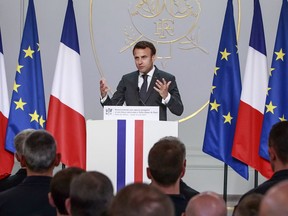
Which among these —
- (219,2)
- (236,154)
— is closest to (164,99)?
(236,154)

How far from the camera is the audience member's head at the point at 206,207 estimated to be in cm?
244

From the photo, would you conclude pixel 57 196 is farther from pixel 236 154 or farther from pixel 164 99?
pixel 236 154

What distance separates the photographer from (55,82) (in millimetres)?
6414

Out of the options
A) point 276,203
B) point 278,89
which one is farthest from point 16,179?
point 276,203

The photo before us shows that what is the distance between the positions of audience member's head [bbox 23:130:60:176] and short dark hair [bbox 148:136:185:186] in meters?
0.61

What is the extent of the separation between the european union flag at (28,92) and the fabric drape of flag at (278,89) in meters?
2.08

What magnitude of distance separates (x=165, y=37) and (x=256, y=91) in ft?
6.70

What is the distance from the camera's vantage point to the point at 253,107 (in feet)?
20.6

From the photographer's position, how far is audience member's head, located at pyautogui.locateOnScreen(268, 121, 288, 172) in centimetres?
365

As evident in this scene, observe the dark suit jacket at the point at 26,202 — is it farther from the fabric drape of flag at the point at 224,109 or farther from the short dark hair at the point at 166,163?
the fabric drape of flag at the point at 224,109

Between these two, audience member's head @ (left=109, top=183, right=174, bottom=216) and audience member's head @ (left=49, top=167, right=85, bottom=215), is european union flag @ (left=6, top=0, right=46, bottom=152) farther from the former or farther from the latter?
audience member's head @ (left=109, top=183, right=174, bottom=216)

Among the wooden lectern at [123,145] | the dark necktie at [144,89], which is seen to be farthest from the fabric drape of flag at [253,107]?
the wooden lectern at [123,145]

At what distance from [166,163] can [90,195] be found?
3.54 ft

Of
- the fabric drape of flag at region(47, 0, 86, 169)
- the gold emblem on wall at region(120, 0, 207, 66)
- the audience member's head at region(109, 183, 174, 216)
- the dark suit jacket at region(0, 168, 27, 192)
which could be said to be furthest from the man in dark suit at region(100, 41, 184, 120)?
the audience member's head at region(109, 183, 174, 216)
